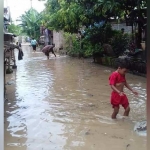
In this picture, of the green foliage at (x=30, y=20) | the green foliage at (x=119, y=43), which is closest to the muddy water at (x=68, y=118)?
the green foliage at (x=119, y=43)

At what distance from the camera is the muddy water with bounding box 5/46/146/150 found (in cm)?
403

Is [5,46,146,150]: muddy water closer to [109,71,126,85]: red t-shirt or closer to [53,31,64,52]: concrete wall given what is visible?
[109,71,126,85]: red t-shirt

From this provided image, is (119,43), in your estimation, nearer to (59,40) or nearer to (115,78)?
(115,78)

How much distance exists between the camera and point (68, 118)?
5254 millimetres

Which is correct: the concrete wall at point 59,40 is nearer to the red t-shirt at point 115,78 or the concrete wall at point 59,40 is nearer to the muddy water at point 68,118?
the muddy water at point 68,118

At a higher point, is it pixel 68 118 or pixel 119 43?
pixel 119 43

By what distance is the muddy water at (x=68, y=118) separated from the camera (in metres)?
4.03

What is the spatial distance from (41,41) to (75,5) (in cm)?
2075

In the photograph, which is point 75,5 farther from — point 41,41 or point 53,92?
point 41,41

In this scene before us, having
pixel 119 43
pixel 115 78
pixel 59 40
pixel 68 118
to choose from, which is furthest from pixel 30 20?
pixel 115 78

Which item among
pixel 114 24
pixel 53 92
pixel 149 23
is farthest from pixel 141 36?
pixel 149 23

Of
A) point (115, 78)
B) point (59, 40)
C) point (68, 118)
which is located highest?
point (59, 40)

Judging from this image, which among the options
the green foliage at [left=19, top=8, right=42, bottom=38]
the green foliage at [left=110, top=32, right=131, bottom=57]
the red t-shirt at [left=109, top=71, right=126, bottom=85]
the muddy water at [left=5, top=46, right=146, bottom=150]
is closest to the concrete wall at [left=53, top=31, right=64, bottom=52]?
the green foliage at [left=19, top=8, right=42, bottom=38]

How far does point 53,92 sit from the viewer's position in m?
7.79
